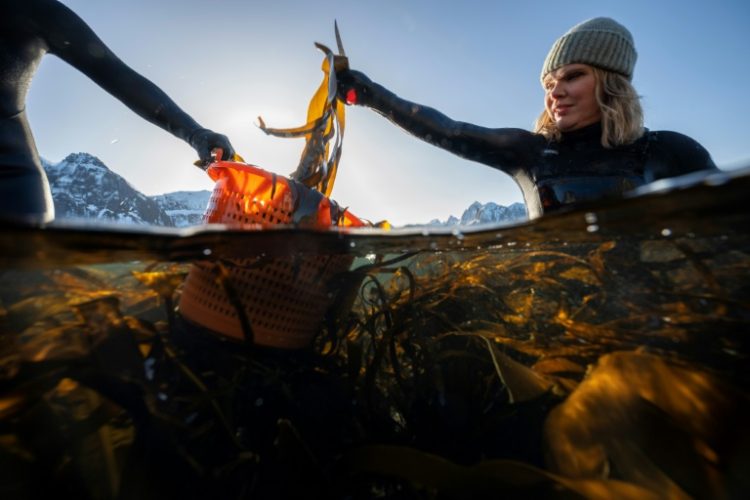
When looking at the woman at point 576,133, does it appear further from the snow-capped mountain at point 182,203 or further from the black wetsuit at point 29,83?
the snow-capped mountain at point 182,203

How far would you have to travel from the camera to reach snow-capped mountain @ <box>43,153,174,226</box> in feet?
347

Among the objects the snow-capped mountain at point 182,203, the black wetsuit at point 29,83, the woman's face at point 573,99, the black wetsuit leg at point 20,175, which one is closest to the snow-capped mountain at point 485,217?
the woman's face at point 573,99

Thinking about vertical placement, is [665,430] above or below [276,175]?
below

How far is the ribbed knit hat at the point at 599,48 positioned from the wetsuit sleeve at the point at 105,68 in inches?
152

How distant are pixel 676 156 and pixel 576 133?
865mm

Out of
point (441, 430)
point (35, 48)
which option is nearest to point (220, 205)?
point (441, 430)

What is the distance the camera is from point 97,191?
120m

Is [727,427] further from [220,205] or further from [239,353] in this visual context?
[220,205]

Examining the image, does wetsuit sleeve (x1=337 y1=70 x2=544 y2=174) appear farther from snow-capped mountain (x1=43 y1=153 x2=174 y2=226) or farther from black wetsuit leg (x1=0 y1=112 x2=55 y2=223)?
snow-capped mountain (x1=43 y1=153 x2=174 y2=226)

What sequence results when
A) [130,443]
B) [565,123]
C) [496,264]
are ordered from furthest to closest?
[565,123], [496,264], [130,443]

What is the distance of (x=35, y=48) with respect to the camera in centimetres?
226

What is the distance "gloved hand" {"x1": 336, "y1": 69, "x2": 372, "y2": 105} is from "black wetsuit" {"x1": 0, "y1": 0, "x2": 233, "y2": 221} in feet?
5.41

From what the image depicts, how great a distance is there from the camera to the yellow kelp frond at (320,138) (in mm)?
2211

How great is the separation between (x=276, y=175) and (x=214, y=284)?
0.66 metres
